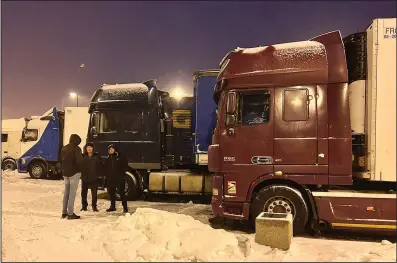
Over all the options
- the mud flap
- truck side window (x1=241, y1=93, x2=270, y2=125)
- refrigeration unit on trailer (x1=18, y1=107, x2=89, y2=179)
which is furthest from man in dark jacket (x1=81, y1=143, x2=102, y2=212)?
refrigeration unit on trailer (x1=18, y1=107, x2=89, y2=179)

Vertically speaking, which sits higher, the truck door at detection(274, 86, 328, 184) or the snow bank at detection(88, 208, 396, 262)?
the truck door at detection(274, 86, 328, 184)

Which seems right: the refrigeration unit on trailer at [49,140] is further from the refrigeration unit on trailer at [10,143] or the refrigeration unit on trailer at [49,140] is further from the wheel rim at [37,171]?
the refrigeration unit on trailer at [10,143]

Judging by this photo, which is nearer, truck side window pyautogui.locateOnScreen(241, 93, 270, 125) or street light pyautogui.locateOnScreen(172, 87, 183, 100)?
truck side window pyautogui.locateOnScreen(241, 93, 270, 125)

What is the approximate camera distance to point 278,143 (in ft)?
21.2

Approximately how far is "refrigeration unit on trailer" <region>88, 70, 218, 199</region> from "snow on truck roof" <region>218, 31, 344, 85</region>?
3.85 metres

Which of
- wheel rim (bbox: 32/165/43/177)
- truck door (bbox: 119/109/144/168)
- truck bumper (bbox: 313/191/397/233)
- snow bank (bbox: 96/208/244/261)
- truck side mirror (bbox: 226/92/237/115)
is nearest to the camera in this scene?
snow bank (bbox: 96/208/244/261)

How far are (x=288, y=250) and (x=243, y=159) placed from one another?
190cm

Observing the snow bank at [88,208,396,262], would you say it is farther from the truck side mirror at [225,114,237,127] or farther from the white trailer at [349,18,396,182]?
A: the truck side mirror at [225,114,237,127]

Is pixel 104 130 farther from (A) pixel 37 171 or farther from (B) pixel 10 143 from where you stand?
(B) pixel 10 143

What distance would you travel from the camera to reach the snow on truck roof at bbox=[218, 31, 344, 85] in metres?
6.43

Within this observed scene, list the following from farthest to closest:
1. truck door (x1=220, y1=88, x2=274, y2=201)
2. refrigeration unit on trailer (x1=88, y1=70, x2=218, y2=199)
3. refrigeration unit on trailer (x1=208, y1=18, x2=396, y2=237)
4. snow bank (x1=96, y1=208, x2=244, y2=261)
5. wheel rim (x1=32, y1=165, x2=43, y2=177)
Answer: wheel rim (x1=32, y1=165, x2=43, y2=177) → refrigeration unit on trailer (x1=88, y1=70, x2=218, y2=199) → truck door (x1=220, y1=88, x2=274, y2=201) → refrigeration unit on trailer (x1=208, y1=18, x2=396, y2=237) → snow bank (x1=96, y1=208, x2=244, y2=261)

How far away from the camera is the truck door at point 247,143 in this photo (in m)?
6.56

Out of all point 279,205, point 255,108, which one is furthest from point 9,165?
point 279,205

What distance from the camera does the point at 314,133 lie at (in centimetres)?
634
